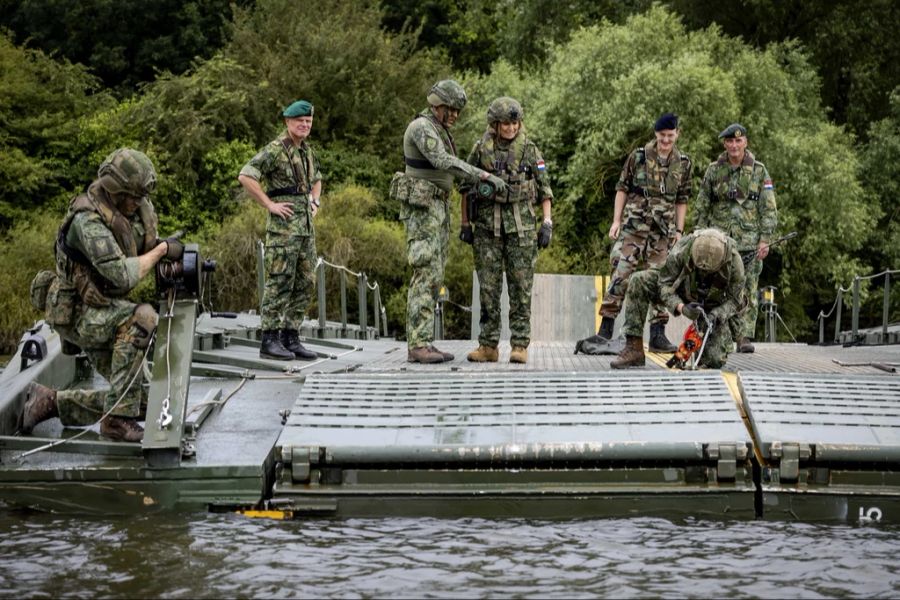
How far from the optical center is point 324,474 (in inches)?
346

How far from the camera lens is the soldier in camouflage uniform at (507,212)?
11078 millimetres

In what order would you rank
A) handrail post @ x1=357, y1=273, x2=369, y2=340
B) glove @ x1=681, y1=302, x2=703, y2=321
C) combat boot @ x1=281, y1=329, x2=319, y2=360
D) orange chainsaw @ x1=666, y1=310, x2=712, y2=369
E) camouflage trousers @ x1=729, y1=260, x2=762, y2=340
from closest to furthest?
glove @ x1=681, y1=302, x2=703, y2=321
orange chainsaw @ x1=666, y1=310, x2=712, y2=369
combat boot @ x1=281, y1=329, x2=319, y2=360
camouflage trousers @ x1=729, y1=260, x2=762, y2=340
handrail post @ x1=357, y1=273, x2=369, y2=340

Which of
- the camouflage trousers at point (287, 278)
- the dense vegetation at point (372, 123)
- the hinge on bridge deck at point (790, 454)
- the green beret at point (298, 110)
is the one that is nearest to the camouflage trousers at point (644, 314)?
the hinge on bridge deck at point (790, 454)

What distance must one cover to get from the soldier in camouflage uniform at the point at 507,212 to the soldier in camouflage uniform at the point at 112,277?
9.62 ft

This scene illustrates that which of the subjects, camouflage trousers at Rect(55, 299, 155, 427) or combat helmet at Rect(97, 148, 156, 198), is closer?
combat helmet at Rect(97, 148, 156, 198)

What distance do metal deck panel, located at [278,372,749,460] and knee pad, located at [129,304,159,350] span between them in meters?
0.97

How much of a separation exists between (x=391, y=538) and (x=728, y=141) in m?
5.88

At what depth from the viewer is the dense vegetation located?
1085 inches

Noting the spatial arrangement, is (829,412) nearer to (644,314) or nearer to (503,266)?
(644,314)

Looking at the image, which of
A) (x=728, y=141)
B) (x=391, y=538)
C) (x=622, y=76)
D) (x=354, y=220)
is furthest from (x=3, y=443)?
(x=622, y=76)

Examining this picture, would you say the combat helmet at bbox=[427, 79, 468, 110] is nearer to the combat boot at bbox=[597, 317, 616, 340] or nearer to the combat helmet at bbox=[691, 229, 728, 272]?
the combat helmet at bbox=[691, 229, 728, 272]

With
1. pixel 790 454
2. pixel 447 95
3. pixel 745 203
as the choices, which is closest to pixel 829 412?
pixel 790 454

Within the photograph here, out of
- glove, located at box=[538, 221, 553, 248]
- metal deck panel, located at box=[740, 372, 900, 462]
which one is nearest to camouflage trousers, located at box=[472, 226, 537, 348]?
glove, located at box=[538, 221, 553, 248]

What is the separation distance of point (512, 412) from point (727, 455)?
1363 mm
